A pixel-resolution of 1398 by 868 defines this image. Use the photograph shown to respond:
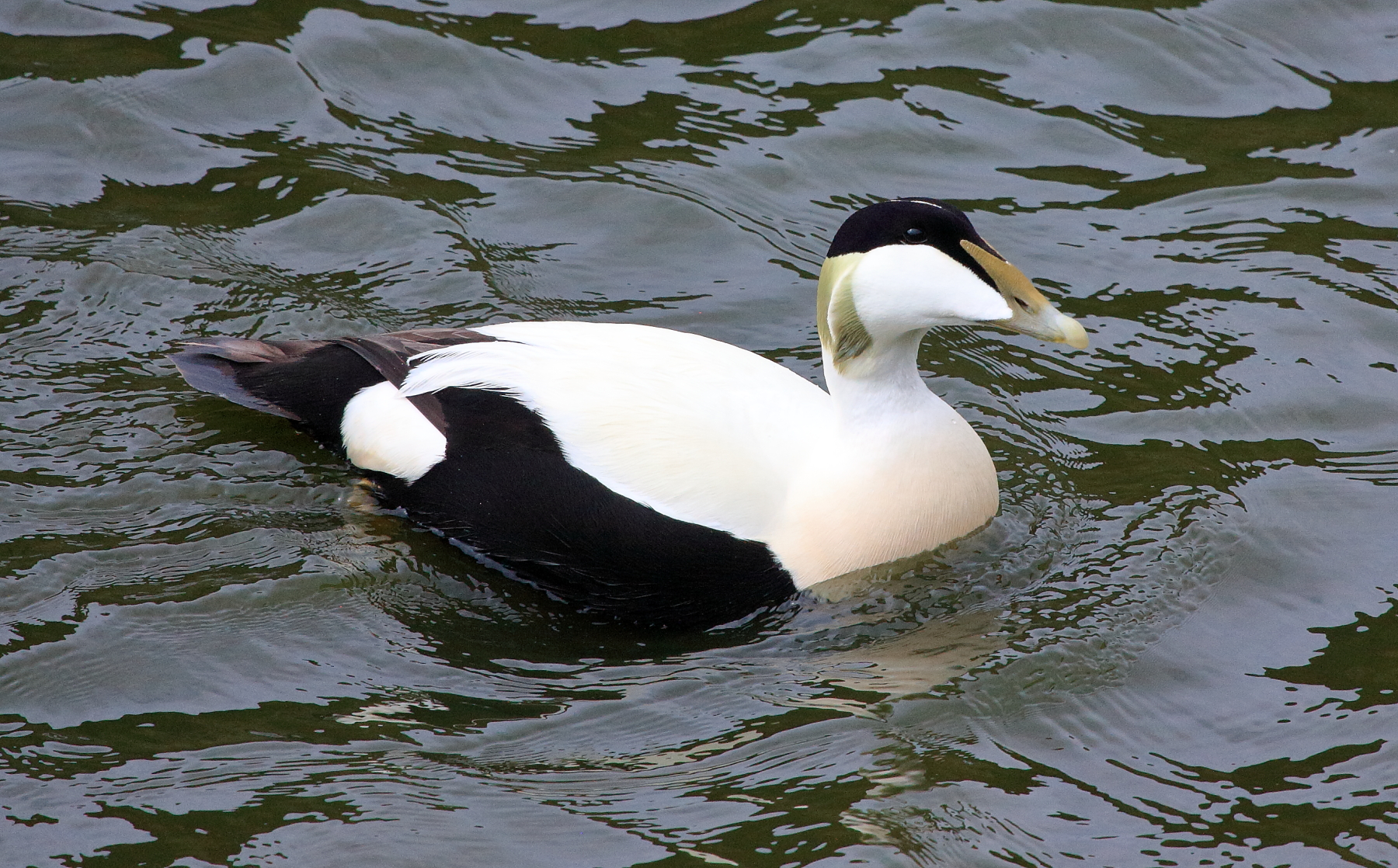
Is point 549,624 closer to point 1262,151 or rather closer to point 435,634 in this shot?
point 435,634

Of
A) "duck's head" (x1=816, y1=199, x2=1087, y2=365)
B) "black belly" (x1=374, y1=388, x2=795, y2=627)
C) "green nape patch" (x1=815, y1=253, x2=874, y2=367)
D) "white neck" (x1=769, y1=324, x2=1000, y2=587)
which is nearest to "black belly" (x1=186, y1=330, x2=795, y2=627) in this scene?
"black belly" (x1=374, y1=388, x2=795, y2=627)

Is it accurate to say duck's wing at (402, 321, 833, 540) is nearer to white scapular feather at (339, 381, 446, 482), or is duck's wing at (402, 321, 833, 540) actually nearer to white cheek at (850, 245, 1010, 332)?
white scapular feather at (339, 381, 446, 482)

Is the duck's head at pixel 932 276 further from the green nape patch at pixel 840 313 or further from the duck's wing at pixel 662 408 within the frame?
the duck's wing at pixel 662 408

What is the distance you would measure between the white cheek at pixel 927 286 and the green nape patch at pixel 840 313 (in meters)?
0.06

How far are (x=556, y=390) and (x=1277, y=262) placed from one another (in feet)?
10.0

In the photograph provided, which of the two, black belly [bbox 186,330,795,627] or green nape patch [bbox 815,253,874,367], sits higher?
green nape patch [bbox 815,253,874,367]

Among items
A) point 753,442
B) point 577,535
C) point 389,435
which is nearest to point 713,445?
point 753,442

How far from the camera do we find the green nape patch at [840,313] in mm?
4164

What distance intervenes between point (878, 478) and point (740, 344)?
144 centimetres

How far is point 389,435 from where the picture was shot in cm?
456

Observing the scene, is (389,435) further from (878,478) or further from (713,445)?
(878,478)

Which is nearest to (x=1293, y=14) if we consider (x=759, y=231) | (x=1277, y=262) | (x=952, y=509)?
(x=1277, y=262)

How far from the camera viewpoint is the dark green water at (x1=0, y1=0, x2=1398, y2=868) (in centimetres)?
359

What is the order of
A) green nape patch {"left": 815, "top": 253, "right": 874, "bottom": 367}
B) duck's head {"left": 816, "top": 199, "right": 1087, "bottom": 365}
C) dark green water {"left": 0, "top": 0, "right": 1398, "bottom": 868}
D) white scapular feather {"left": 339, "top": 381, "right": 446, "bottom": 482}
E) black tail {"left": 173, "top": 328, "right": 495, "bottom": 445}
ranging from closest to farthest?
dark green water {"left": 0, "top": 0, "right": 1398, "bottom": 868}
duck's head {"left": 816, "top": 199, "right": 1087, "bottom": 365}
green nape patch {"left": 815, "top": 253, "right": 874, "bottom": 367}
white scapular feather {"left": 339, "top": 381, "right": 446, "bottom": 482}
black tail {"left": 173, "top": 328, "right": 495, "bottom": 445}
